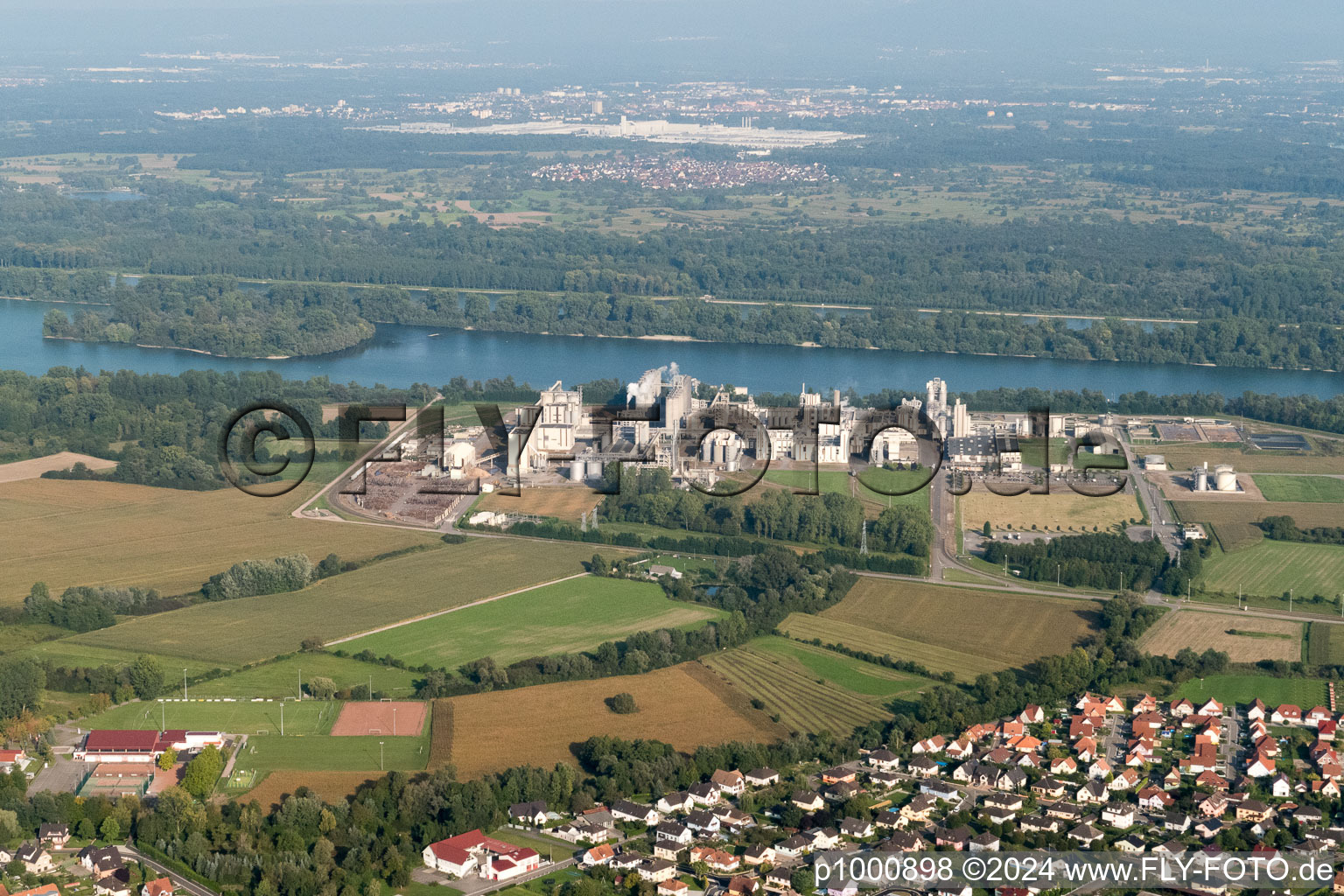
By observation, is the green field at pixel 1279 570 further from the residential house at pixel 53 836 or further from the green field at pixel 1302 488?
the residential house at pixel 53 836

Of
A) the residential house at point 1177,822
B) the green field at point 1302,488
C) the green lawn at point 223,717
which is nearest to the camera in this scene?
the residential house at point 1177,822

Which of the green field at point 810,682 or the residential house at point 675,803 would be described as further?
the green field at point 810,682

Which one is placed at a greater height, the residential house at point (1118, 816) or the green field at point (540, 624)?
the green field at point (540, 624)

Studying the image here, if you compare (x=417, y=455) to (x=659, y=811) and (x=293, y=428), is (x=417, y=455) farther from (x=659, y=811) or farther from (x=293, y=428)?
(x=659, y=811)

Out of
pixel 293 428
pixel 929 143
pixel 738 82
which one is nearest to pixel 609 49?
pixel 738 82

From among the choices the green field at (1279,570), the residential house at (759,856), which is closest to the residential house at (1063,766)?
the residential house at (759,856)

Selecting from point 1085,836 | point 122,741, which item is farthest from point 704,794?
point 122,741

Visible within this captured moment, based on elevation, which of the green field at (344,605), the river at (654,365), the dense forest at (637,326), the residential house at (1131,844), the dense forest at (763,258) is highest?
the dense forest at (763,258)
